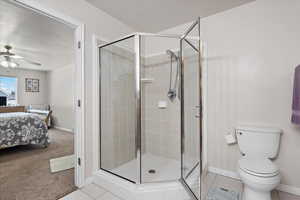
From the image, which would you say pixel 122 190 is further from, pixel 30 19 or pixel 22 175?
pixel 30 19

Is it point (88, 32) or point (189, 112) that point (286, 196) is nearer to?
point (189, 112)

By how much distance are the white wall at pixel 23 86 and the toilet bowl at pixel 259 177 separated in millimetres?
7000

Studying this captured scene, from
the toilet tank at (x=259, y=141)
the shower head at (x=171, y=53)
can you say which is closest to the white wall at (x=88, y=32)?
the shower head at (x=171, y=53)

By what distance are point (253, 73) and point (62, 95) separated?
18.8 ft

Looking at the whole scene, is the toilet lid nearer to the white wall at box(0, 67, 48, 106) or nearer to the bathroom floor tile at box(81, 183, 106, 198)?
the bathroom floor tile at box(81, 183, 106, 198)

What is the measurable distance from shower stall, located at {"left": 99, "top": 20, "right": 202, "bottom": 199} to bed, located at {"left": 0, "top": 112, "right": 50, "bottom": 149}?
2169 mm

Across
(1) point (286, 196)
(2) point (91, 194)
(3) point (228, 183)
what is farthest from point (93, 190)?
(1) point (286, 196)

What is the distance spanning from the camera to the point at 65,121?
5.08 metres

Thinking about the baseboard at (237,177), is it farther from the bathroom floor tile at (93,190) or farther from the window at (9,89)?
the window at (9,89)

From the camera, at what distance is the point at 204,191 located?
1677 millimetres

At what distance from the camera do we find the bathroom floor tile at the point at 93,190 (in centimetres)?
165

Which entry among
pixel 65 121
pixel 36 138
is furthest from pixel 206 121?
pixel 65 121

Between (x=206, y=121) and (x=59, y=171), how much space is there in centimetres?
237

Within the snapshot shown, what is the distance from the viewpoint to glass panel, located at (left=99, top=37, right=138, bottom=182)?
1955 millimetres
